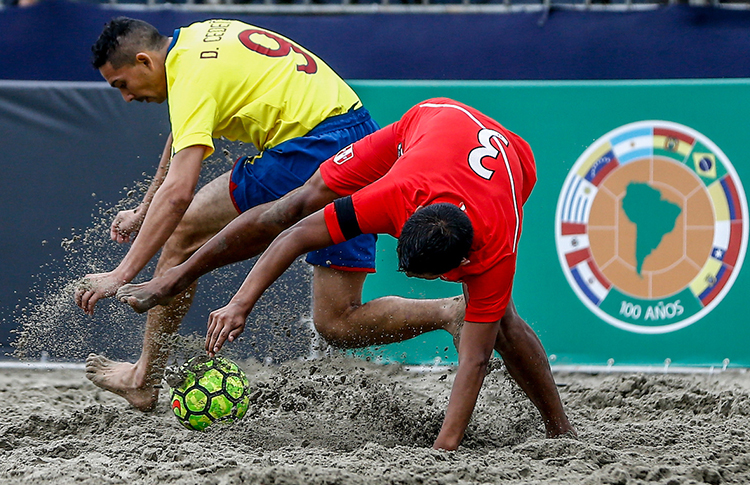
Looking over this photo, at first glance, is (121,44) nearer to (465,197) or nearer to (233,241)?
(233,241)

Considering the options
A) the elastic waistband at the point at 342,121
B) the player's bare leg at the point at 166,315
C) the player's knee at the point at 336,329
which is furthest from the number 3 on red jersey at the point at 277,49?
the player's knee at the point at 336,329

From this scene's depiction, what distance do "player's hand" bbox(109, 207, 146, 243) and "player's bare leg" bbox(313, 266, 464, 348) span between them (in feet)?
3.06

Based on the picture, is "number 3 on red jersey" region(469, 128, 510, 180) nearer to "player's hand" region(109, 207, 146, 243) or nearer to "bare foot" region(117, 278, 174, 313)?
"bare foot" region(117, 278, 174, 313)

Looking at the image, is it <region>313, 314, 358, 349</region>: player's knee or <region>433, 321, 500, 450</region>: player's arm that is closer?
<region>433, 321, 500, 450</region>: player's arm

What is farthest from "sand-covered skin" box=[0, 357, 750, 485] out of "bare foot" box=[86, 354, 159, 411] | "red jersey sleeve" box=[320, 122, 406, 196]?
"red jersey sleeve" box=[320, 122, 406, 196]

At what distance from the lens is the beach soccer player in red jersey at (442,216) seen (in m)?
2.83

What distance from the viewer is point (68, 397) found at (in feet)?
15.5

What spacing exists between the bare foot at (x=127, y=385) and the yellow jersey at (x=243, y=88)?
133 centimetres

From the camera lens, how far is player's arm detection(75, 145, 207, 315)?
11.1ft

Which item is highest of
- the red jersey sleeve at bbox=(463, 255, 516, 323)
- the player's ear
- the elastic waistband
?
the player's ear

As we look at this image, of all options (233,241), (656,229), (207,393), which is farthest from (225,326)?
(656,229)

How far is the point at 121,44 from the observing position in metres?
3.64

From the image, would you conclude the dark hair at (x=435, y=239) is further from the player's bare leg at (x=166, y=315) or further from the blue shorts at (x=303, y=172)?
the player's bare leg at (x=166, y=315)

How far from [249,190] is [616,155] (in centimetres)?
248
